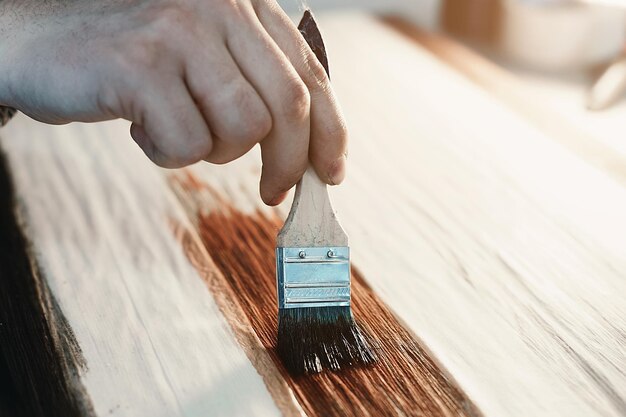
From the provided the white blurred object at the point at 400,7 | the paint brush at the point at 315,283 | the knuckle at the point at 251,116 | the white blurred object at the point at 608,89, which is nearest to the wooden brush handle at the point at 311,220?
the paint brush at the point at 315,283

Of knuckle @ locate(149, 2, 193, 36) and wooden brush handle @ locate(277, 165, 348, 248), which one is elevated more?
knuckle @ locate(149, 2, 193, 36)

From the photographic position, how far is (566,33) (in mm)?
2227

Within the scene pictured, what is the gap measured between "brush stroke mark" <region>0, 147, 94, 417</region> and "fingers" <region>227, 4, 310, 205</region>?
0.40 metres

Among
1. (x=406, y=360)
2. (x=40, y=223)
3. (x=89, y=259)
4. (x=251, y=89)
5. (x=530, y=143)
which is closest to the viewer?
(x=251, y=89)

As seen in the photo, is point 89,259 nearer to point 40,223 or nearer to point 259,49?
point 40,223

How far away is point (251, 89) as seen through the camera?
0.98m

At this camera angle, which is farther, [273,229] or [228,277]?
[273,229]

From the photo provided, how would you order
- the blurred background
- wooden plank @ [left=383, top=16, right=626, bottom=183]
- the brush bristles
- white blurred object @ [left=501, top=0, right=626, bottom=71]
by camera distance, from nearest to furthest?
the brush bristles → wooden plank @ [left=383, top=16, right=626, bottom=183] → the blurred background → white blurred object @ [left=501, top=0, right=626, bottom=71]

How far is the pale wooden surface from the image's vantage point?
1.05 meters

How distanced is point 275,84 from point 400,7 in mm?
1745

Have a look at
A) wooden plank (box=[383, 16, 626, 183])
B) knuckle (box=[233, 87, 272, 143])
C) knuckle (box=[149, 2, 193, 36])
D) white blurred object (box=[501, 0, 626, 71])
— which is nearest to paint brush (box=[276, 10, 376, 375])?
knuckle (box=[233, 87, 272, 143])

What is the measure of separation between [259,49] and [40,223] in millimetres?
633

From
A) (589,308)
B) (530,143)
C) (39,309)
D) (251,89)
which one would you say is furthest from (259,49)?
(530,143)

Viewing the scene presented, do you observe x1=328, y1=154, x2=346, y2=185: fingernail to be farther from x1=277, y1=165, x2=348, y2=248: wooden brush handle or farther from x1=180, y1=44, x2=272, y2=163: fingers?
x1=180, y1=44, x2=272, y2=163: fingers
